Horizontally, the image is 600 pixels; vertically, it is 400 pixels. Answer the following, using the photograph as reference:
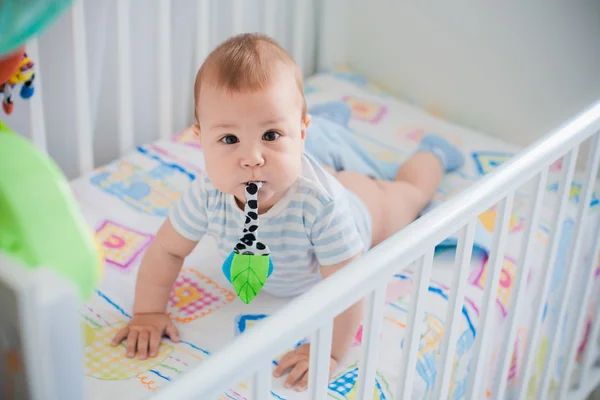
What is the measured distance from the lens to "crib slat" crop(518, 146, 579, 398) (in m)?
0.94

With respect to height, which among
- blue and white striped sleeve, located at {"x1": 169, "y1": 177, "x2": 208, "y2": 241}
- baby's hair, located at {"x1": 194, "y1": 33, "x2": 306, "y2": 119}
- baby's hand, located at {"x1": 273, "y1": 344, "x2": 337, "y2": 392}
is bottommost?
baby's hand, located at {"x1": 273, "y1": 344, "x2": 337, "y2": 392}

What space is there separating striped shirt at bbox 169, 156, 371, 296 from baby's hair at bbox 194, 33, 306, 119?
0.16 m

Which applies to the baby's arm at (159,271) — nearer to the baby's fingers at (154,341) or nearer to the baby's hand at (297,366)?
the baby's fingers at (154,341)

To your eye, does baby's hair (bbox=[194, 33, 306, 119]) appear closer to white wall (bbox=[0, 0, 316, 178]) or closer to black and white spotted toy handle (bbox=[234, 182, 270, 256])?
black and white spotted toy handle (bbox=[234, 182, 270, 256])

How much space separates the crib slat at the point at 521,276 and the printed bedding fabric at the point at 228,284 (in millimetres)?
45

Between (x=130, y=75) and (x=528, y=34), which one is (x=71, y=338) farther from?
(x=528, y=34)

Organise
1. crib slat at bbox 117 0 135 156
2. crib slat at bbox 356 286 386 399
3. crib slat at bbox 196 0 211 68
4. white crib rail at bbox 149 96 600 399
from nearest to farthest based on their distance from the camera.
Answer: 1. white crib rail at bbox 149 96 600 399
2. crib slat at bbox 356 286 386 399
3. crib slat at bbox 117 0 135 156
4. crib slat at bbox 196 0 211 68

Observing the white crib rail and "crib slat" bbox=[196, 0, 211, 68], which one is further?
"crib slat" bbox=[196, 0, 211, 68]

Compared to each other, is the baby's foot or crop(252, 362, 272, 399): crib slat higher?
crop(252, 362, 272, 399): crib slat

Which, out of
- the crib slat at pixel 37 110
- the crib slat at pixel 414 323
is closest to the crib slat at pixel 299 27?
the crib slat at pixel 37 110

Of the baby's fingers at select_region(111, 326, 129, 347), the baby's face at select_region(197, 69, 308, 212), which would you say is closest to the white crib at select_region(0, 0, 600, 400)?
the baby's face at select_region(197, 69, 308, 212)

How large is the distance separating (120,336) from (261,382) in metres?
0.46

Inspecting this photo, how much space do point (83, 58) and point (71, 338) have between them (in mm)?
895

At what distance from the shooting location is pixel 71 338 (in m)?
0.48
